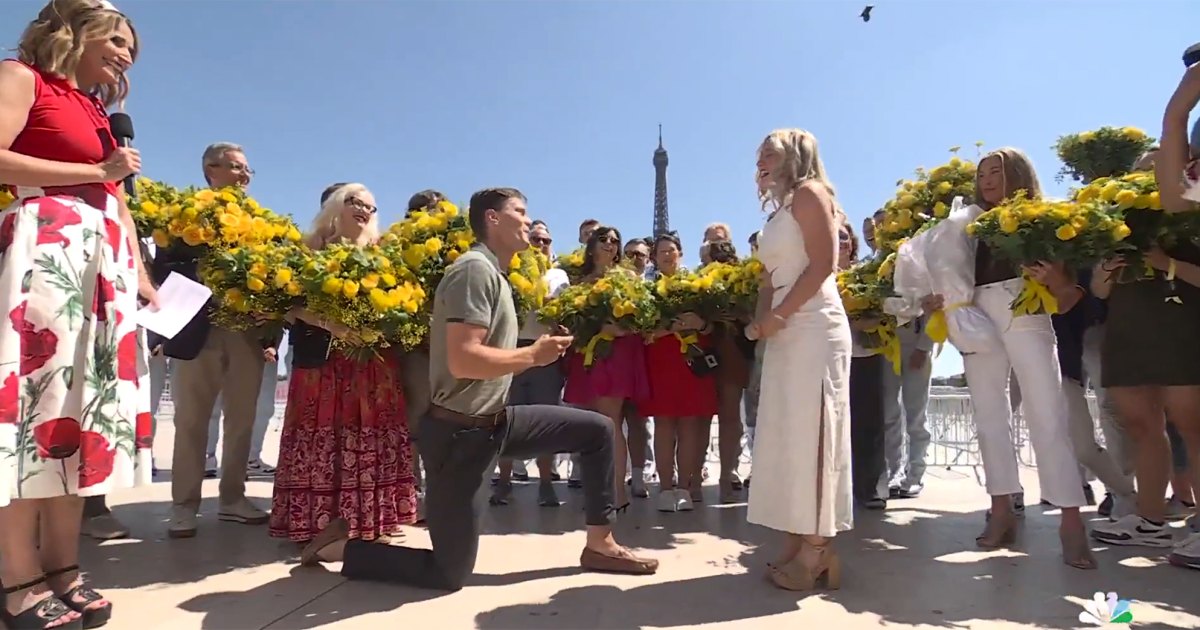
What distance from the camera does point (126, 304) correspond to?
2.89 metres

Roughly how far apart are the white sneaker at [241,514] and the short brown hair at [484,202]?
260 cm

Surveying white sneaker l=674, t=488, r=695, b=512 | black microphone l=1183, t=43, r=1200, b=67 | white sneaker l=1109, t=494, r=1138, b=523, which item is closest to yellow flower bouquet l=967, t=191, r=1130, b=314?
black microphone l=1183, t=43, r=1200, b=67

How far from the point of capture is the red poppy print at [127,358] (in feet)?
9.23

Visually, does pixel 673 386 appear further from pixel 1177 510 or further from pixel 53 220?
pixel 53 220

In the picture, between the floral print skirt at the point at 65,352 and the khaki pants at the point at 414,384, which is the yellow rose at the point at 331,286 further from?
the khaki pants at the point at 414,384

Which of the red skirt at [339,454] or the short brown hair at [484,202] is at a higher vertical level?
the short brown hair at [484,202]

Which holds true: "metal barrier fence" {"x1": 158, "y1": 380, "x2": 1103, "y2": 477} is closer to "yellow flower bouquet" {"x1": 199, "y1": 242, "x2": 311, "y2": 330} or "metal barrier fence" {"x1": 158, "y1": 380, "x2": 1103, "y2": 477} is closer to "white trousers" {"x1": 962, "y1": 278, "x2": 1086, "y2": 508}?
"white trousers" {"x1": 962, "y1": 278, "x2": 1086, "y2": 508}

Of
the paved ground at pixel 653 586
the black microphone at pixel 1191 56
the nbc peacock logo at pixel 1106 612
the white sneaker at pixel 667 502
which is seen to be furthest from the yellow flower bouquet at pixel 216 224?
the black microphone at pixel 1191 56

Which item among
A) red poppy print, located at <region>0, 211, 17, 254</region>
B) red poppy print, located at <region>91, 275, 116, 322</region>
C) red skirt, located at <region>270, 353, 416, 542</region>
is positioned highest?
red poppy print, located at <region>0, 211, 17, 254</region>

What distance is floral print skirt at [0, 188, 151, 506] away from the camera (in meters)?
2.53

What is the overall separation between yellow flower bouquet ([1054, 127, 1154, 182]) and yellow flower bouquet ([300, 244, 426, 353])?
4.63 m

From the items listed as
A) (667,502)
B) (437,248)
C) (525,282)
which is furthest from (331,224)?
→ (667,502)

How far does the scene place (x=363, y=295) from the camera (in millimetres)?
3635

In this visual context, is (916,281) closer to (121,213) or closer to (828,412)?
(828,412)
